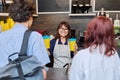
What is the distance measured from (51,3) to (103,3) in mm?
889

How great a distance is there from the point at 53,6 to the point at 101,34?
2876mm

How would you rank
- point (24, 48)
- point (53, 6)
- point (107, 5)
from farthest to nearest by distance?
point (53, 6) → point (107, 5) → point (24, 48)

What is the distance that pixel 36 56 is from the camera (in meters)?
1.61

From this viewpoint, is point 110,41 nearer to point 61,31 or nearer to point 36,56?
point 36,56

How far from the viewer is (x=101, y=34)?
5.15 feet

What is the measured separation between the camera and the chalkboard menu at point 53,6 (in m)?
4.34

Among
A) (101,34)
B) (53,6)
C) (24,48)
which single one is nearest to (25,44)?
(24,48)

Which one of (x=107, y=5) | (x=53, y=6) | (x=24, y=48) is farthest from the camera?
(x=53, y=6)

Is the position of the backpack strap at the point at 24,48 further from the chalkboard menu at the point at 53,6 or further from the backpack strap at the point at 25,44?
the chalkboard menu at the point at 53,6

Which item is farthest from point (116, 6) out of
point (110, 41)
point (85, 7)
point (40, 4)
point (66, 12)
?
point (110, 41)

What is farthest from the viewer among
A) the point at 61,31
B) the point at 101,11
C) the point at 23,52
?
the point at 101,11

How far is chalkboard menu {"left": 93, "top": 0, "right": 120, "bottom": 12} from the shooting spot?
424 cm

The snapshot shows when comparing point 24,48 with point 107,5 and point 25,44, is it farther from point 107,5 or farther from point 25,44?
point 107,5

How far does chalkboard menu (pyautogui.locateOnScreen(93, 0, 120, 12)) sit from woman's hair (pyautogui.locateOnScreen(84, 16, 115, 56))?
2.75 m
